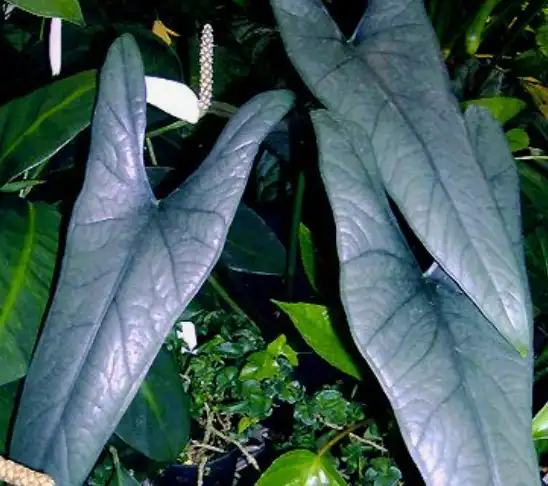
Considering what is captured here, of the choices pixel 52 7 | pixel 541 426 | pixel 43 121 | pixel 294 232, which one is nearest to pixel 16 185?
pixel 43 121

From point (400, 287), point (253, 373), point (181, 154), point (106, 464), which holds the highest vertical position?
point (400, 287)

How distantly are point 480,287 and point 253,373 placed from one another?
331 mm

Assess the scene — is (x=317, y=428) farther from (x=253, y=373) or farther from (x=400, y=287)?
(x=400, y=287)

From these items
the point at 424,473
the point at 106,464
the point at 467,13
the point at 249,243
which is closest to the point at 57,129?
the point at 249,243

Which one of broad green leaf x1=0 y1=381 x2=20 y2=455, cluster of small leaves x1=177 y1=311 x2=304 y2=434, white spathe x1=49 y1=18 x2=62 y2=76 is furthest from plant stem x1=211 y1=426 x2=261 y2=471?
white spathe x1=49 y1=18 x2=62 y2=76

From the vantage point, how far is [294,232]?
92 centimetres

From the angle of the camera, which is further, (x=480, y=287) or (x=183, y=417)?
(x=183, y=417)

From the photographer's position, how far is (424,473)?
1.97 feet

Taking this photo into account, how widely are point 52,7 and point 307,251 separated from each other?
1.19 ft

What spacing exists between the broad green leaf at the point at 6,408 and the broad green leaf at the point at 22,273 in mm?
79

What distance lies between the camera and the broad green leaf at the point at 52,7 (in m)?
0.75

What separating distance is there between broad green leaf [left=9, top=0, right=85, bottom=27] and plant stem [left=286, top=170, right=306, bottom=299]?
29 centimetres

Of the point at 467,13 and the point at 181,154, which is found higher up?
the point at 467,13

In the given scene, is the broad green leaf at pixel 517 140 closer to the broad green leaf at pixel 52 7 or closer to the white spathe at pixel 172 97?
the white spathe at pixel 172 97
